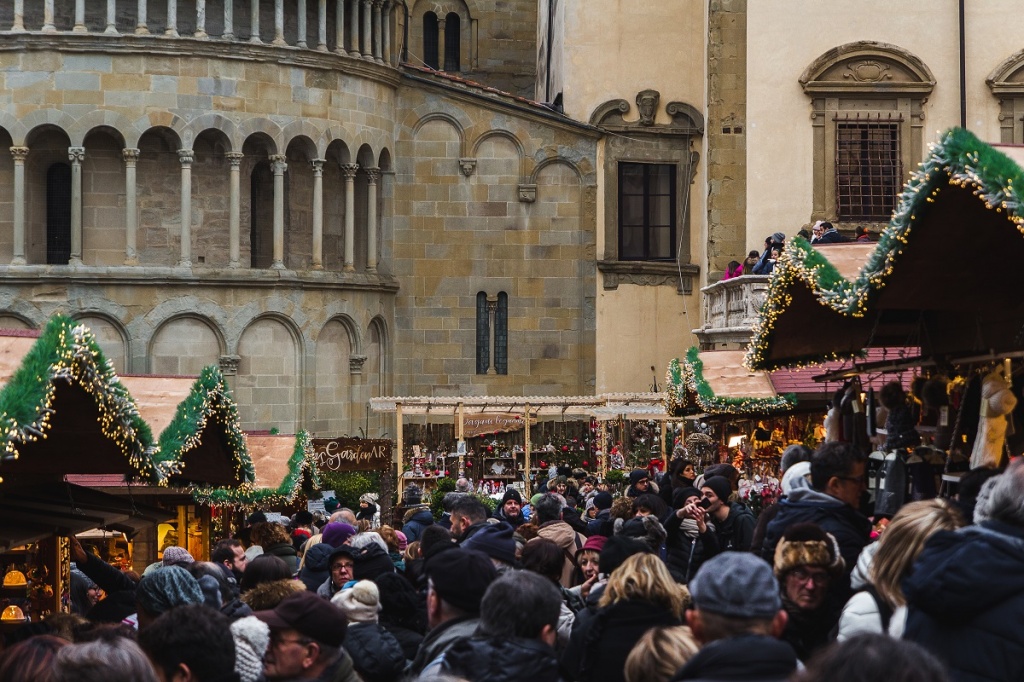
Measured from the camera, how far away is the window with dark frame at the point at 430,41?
152 feet

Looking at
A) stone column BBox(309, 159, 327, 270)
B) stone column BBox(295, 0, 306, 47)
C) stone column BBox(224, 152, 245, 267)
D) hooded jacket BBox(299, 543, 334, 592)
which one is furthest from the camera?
stone column BBox(309, 159, 327, 270)

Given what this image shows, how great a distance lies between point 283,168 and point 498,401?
24.7 ft

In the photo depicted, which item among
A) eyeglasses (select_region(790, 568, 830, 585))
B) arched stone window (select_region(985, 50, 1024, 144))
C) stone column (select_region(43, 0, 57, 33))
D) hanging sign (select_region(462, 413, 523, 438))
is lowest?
hanging sign (select_region(462, 413, 523, 438))

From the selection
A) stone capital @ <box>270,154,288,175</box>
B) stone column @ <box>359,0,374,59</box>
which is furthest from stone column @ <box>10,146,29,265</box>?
stone column @ <box>359,0,374,59</box>

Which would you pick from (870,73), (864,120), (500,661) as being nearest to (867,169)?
(864,120)

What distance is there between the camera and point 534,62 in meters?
45.7

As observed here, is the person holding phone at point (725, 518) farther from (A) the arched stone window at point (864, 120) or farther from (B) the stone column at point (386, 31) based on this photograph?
(B) the stone column at point (386, 31)

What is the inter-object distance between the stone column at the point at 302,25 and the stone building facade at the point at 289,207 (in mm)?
42

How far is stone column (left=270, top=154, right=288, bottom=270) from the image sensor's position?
121 ft

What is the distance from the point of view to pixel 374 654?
28.1ft

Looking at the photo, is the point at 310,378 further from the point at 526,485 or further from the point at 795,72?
the point at 795,72

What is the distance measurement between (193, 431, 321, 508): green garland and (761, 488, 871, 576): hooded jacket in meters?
11.3

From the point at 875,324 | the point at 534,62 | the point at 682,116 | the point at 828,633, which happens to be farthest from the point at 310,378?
the point at 828,633

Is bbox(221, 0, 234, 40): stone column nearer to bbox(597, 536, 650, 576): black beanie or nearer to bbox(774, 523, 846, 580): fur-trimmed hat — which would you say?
bbox(597, 536, 650, 576): black beanie
